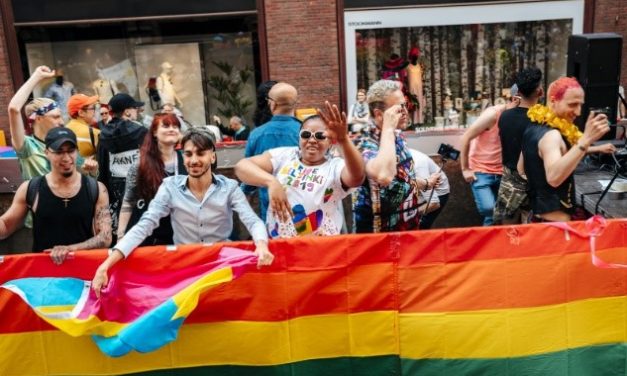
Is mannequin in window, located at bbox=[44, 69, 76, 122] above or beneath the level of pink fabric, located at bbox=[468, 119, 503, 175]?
above

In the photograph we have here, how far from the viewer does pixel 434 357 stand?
153 inches

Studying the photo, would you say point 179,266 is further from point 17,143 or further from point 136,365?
point 17,143

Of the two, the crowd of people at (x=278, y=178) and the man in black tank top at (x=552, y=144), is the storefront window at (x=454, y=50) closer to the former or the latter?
the crowd of people at (x=278, y=178)

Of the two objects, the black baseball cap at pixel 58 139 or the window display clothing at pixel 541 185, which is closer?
the black baseball cap at pixel 58 139

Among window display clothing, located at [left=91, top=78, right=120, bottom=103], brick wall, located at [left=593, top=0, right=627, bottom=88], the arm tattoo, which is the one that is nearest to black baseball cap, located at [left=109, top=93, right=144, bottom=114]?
the arm tattoo

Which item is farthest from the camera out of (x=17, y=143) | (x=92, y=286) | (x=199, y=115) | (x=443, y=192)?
(x=199, y=115)

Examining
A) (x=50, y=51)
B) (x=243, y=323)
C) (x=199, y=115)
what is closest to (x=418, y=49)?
(x=199, y=115)

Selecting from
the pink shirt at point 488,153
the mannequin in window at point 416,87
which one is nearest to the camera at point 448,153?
the pink shirt at point 488,153

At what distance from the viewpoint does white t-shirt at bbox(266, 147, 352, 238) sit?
4148mm

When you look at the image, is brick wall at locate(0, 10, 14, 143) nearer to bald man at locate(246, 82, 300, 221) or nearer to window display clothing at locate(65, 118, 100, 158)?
window display clothing at locate(65, 118, 100, 158)

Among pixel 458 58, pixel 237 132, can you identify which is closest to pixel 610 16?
pixel 458 58

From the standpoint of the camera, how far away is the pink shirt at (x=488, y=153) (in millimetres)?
6152

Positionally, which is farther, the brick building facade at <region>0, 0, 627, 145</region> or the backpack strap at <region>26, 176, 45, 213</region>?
the brick building facade at <region>0, 0, 627, 145</region>

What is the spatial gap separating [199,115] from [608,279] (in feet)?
34.5
